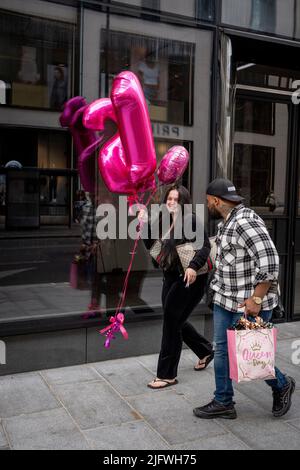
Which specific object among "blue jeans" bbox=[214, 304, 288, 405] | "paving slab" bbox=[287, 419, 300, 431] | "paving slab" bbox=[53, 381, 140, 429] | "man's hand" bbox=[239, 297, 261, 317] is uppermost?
"man's hand" bbox=[239, 297, 261, 317]

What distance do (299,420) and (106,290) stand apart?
2518 mm

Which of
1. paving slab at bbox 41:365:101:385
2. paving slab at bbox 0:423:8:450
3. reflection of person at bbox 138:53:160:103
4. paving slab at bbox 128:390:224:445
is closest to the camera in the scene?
paving slab at bbox 0:423:8:450

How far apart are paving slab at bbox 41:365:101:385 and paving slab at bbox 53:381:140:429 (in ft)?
0.35

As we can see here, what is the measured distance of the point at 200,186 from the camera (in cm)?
592

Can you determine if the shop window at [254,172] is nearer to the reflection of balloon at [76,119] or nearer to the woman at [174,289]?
the reflection of balloon at [76,119]

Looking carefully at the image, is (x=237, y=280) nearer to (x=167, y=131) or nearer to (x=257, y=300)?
(x=257, y=300)

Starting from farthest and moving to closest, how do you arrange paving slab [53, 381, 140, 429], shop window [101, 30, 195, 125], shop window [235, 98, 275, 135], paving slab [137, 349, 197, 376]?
shop window [235, 98, 275, 135] → shop window [101, 30, 195, 125] → paving slab [137, 349, 197, 376] → paving slab [53, 381, 140, 429]

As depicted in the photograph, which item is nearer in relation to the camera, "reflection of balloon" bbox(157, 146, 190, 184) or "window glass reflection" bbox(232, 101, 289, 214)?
"reflection of balloon" bbox(157, 146, 190, 184)

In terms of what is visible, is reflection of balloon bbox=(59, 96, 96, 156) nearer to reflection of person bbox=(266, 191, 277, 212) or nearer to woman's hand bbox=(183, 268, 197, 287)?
woman's hand bbox=(183, 268, 197, 287)

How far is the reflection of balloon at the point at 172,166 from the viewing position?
15.9ft

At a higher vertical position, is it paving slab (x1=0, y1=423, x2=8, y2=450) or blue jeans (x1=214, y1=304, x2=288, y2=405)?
blue jeans (x1=214, y1=304, x2=288, y2=405)

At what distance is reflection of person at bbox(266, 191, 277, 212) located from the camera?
270 inches

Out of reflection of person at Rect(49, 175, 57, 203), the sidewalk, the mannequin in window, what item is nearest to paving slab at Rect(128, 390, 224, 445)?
the sidewalk

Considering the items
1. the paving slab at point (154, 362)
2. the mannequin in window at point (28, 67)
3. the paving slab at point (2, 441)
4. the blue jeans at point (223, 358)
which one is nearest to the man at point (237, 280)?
the blue jeans at point (223, 358)
